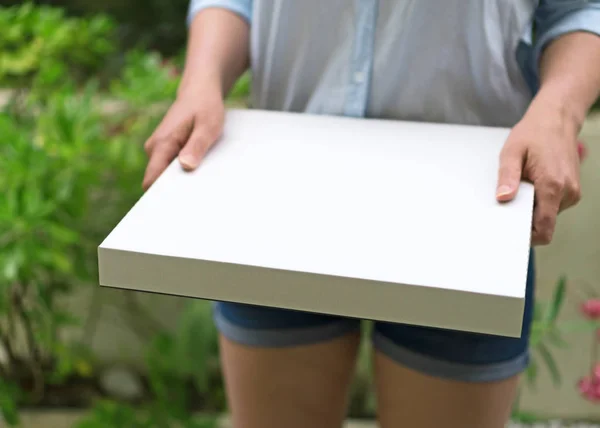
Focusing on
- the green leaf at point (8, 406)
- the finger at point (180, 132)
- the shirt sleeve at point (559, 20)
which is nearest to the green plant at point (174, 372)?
the green leaf at point (8, 406)

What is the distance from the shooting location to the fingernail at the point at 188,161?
0.64m

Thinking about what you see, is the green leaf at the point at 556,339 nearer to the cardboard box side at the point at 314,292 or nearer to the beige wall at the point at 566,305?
the beige wall at the point at 566,305

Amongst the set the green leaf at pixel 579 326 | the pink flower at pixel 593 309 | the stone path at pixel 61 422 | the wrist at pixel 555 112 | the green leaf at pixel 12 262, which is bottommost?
the stone path at pixel 61 422

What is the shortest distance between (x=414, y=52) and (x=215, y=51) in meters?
0.21

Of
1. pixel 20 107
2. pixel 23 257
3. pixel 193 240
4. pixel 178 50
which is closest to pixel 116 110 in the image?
pixel 20 107

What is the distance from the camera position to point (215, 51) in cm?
78

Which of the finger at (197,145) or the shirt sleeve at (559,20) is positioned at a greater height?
the shirt sleeve at (559,20)

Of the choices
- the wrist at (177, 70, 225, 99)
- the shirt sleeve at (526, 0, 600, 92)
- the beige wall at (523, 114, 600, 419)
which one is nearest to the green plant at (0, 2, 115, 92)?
the wrist at (177, 70, 225, 99)

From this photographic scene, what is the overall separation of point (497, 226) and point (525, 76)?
0.29 m

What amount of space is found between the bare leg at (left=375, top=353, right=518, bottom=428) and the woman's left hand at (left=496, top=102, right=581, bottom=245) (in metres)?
0.17

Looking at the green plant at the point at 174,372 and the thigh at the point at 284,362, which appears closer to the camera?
the thigh at the point at 284,362

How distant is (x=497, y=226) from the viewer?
21.4 inches

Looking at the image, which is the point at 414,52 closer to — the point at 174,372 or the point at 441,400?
the point at 441,400

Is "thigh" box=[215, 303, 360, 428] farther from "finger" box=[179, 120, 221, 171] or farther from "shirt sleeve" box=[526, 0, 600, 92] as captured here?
"shirt sleeve" box=[526, 0, 600, 92]
